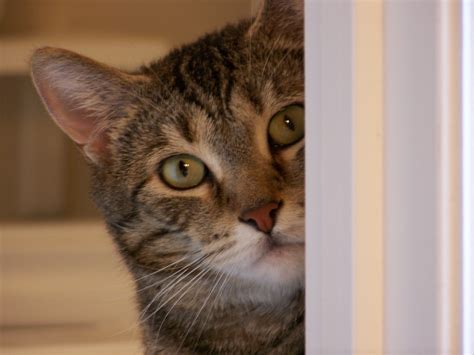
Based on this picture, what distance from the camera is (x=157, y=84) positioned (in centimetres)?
73

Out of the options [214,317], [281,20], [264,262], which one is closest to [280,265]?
[264,262]

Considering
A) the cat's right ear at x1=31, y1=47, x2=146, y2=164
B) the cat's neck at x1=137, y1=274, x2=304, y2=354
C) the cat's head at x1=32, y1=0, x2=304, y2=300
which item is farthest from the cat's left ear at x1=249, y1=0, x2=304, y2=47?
the cat's neck at x1=137, y1=274, x2=304, y2=354

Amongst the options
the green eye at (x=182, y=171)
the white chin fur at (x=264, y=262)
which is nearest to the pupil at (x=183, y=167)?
the green eye at (x=182, y=171)

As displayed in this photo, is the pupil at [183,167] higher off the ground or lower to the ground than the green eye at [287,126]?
lower

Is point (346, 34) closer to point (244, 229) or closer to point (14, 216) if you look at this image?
point (244, 229)

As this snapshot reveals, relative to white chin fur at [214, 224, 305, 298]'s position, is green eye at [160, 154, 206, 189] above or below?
above

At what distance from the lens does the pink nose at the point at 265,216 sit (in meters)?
0.61

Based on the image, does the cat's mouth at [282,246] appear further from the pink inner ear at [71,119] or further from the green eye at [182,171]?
the pink inner ear at [71,119]

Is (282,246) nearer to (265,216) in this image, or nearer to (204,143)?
(265,216)

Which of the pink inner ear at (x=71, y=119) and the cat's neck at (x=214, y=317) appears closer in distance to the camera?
the cat's neck at (x=214, y=317)

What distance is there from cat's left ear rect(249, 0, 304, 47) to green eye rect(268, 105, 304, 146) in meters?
0.07

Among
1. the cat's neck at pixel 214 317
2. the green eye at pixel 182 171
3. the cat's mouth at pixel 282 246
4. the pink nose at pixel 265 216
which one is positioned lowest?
the cat's neck at pixel 214 317

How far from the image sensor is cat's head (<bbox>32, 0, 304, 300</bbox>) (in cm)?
63

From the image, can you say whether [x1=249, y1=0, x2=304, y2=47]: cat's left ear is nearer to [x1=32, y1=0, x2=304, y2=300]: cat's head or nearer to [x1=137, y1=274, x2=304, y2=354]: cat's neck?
[x1=32, y1=0, x2=304, y2=300]: cat's head
